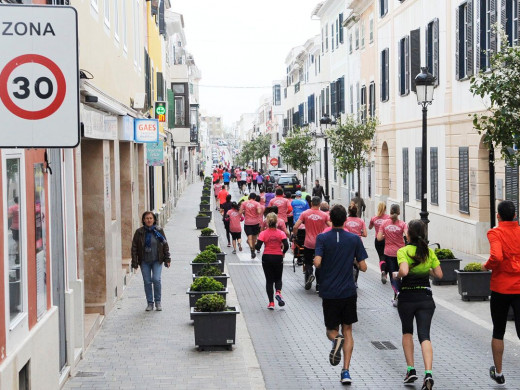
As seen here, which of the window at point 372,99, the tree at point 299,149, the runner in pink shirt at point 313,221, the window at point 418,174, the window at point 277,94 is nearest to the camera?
the runner in pink shirt at point 313,221

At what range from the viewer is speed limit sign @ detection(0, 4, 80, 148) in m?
4.60

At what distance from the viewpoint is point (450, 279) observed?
17.3 meters

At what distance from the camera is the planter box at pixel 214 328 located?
1109cm

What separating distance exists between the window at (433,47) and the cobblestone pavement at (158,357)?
12.6 metres

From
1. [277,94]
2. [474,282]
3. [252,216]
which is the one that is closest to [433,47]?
[252,216]

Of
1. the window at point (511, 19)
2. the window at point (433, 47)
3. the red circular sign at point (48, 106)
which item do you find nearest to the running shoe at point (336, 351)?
the red circular sign at point (48, 106)

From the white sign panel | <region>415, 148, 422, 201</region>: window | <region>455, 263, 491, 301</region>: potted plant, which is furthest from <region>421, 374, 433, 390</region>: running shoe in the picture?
<region>415, 148, 422, 201</region>: window

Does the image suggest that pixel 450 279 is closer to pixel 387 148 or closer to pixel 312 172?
pixel 387 148

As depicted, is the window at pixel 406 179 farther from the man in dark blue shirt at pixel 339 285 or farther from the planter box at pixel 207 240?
the man in dark blue shirt at pixel 339 285

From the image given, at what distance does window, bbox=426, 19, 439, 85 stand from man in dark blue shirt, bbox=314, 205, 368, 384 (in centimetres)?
1755

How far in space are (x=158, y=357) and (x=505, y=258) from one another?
4.42m

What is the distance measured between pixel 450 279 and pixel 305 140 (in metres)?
35.1

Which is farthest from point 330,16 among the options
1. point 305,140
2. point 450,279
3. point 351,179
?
point 450,279

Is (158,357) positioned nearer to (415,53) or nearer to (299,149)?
(415,53)
